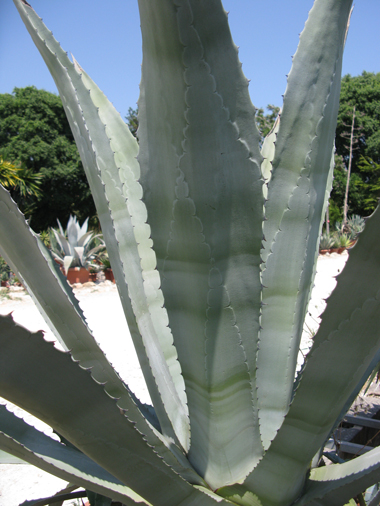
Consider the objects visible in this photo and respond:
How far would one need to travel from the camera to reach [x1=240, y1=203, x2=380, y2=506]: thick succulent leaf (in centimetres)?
69

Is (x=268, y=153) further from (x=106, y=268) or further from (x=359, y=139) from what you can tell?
(x=359, y=139)

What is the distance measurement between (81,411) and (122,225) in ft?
1.72

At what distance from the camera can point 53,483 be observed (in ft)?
7.03

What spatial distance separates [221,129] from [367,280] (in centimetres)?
35

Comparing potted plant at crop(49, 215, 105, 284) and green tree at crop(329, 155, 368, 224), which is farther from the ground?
green tree at crop(329, 155, 368, 224)

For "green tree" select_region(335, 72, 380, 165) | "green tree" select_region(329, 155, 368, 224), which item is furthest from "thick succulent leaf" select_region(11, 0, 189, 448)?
"green tree" select_region(335, 72, 380, 165)

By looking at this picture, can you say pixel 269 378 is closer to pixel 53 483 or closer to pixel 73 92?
pixel 73 92

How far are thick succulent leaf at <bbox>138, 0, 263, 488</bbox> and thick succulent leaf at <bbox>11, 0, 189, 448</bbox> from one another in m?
0.16

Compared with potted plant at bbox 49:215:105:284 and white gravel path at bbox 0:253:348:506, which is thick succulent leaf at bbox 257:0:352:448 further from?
potted plant at bbox 49:215:105:284

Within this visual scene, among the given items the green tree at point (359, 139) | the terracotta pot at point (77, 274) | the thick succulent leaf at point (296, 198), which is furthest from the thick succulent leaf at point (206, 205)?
the green tree at point (359, 139)

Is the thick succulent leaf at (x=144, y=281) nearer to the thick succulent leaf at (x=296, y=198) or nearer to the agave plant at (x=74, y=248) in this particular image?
the thick succulent leaf at (x=296, y=198)

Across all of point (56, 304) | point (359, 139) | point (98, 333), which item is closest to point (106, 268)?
point (98, 333)

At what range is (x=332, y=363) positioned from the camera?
72cm

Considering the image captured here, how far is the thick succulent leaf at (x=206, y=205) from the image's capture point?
67cm
